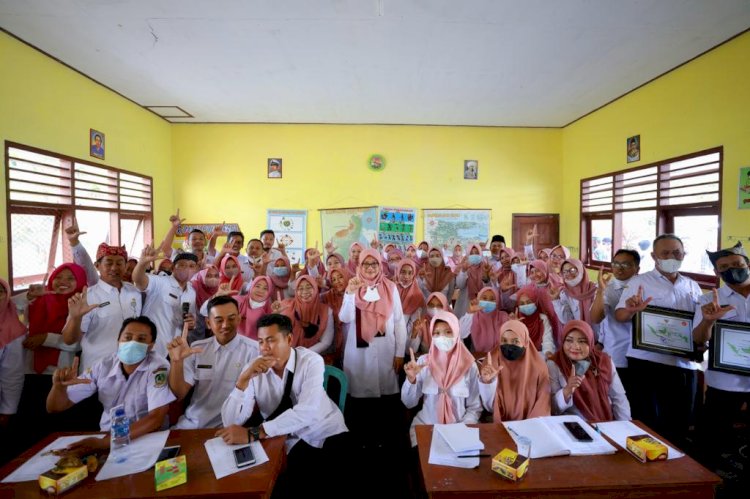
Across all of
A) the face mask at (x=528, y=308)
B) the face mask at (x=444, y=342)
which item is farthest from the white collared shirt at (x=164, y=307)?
the face mask at (x=528, y=308)

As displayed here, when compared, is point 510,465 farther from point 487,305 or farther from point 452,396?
point 487,305

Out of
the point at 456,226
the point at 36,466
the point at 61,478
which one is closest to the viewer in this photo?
the point at 61,478

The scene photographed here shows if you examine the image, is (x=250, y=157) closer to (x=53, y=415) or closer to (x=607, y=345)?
(x=53, y=415)

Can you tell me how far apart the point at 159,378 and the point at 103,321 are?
41.3 inches

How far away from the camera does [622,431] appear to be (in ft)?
5.79

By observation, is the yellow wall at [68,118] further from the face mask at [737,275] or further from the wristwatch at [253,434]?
the face mask at [737,275]

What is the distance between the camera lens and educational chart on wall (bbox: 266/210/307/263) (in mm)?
7180

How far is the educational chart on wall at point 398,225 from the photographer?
23.7 feet

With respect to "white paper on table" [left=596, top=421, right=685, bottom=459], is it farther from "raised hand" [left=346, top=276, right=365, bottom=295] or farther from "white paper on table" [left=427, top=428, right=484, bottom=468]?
"raised hand" [left=346, top=276, right=365, bottom=295]

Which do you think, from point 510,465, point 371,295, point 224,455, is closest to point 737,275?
point 510,465

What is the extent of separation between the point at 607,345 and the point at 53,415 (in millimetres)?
4307

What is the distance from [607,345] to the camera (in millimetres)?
2943

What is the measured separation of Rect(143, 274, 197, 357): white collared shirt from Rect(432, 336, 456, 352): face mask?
224 centimetres

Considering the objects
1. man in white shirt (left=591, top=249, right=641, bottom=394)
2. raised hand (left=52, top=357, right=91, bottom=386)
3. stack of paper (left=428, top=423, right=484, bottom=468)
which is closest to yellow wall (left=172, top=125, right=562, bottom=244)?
man in white shirt (left=591, top=249, right=641, bottom=394)
